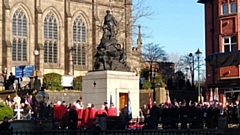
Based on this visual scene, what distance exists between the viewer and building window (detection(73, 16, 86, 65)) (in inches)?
2655

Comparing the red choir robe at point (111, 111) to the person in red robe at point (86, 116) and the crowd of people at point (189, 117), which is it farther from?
the crowd of people at point (189, 117)

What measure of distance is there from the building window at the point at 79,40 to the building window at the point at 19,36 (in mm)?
6887

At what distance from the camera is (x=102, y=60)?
3091 centimetres

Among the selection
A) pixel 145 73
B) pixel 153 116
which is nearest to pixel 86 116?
pixel 153 116

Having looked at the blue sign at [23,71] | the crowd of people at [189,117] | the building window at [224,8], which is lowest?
the crowd of people at [189,117]

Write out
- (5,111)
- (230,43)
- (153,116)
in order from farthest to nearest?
1. (230,43)
2. (5,111)
3. (153,116)

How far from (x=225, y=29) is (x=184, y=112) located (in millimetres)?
23394

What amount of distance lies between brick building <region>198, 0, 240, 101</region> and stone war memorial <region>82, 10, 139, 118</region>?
1953 cm

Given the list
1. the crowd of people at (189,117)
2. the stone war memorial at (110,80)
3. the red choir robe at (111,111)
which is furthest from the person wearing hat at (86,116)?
the crowd of people at (189,117)

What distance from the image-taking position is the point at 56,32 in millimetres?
65688

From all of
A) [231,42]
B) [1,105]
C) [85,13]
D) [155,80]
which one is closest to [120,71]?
[1,105]

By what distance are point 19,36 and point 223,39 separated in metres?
23.0

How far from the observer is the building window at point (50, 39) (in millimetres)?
64750

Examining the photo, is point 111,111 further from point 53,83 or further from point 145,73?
point 145,73
